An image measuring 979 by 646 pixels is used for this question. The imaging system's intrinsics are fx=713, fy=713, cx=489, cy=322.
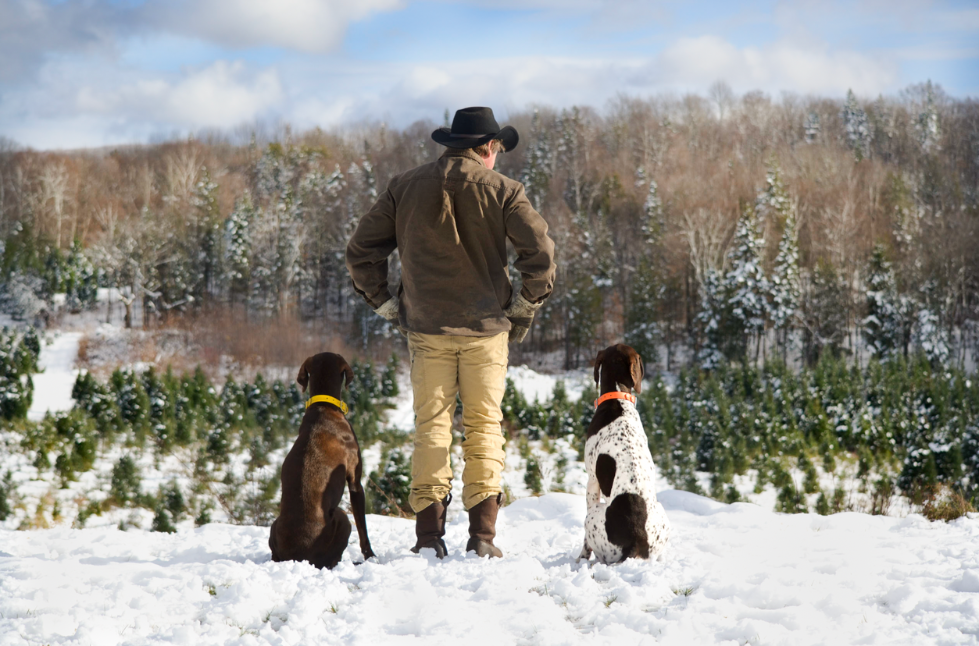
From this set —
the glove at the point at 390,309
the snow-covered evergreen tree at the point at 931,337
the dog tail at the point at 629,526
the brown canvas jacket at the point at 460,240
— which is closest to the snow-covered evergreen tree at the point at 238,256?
the snow-covered evergreen tree at the point at 931,337

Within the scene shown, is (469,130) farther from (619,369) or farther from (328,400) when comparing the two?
(328,400)

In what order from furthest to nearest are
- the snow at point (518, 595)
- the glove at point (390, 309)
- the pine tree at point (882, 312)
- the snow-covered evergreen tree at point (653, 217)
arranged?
the snow-covered evergreen tree at point (653, 217), the pine tree at point (882, 312), the glove at point (390, 309), the snow at point (518, 595)

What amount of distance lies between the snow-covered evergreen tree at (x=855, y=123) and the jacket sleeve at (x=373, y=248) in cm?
6126

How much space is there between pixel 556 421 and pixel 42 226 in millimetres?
42225

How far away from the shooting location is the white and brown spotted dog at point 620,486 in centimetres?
298

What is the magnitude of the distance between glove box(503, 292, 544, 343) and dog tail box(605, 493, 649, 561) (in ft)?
2.95

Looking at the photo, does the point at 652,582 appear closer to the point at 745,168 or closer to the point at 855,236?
the point at 855,236

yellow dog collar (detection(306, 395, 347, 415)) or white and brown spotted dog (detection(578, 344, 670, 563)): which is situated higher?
yellow dog collar (detection(306, 395, 347, 415))

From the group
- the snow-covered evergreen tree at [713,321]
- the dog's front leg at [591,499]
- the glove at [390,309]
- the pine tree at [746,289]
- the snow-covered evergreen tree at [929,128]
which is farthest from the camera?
the snow-covered evergreen tree at [929,128]

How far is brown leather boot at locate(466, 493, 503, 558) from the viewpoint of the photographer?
3.18 metres

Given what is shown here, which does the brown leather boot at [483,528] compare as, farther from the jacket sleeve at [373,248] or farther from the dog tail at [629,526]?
the jacket sleeve at [373,248]

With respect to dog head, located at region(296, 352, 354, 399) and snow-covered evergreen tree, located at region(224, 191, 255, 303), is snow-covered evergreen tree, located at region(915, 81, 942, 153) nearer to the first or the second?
snow-covered evergreen tree, located at region(224, 191, 255, 303)

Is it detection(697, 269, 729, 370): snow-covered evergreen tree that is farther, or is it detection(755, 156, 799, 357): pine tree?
detection(755, 156, 799, 357): pine tree

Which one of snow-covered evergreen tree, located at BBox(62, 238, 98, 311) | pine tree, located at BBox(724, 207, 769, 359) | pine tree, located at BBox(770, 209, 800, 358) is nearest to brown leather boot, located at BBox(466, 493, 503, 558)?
pine tree, located at BBox(724, 207, 769, 359)
